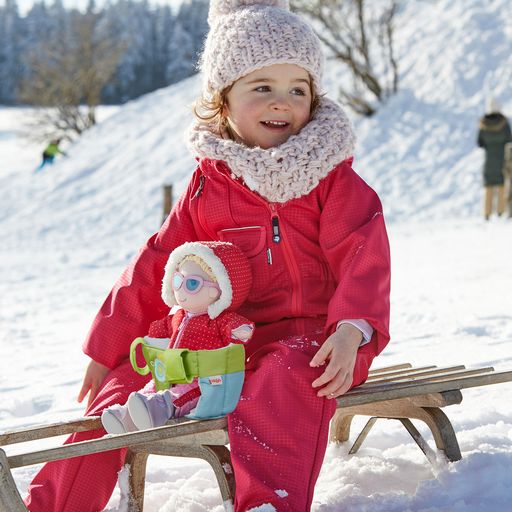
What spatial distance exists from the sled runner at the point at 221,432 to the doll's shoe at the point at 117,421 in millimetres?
55

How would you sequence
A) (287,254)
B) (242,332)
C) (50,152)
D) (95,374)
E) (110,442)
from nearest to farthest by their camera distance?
1. (110,442)
2. (242,332)
3. (287,254)
4. (95,374)
5. (50,152)

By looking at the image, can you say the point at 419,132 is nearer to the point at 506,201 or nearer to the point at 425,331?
the point at 506,201

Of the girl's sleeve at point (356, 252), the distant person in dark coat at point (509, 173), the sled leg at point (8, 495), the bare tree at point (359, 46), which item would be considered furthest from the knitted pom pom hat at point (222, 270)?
the bare tree at point (359, 46)

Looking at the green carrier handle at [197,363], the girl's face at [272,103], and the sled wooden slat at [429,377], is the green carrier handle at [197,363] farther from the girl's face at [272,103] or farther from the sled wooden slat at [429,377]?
the girl's face at [272,103]

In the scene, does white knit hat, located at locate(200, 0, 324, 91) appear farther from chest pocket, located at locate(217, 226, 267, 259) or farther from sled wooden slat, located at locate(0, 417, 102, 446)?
sled wooden slat, located at locate(0, 417, 102, 446)

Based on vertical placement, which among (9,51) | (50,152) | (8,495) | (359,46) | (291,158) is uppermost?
(9,51)

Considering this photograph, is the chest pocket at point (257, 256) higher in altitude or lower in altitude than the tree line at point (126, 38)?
lower

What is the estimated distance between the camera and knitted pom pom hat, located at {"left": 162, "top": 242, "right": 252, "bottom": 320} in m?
2.45

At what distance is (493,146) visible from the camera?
38.0ft

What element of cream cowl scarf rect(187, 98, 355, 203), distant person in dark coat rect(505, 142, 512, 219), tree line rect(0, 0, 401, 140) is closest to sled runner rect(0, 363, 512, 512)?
cream cowl scarf rect(187, 98, 355, 203)

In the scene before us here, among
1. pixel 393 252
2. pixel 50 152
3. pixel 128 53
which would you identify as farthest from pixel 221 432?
pixel 128 53

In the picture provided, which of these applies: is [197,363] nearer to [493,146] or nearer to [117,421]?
[117,421]

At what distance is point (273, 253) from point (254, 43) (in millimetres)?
645

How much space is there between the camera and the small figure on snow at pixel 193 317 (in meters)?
2.37
